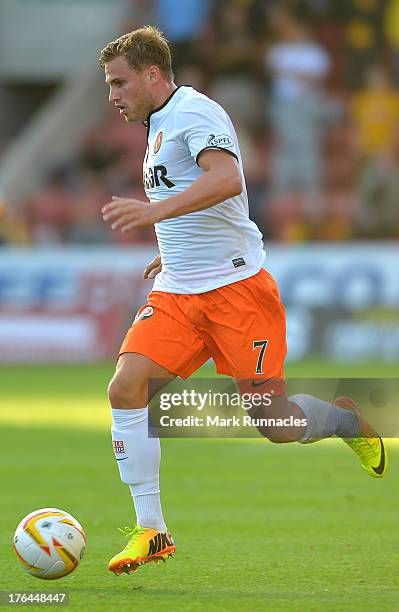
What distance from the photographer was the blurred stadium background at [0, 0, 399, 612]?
6801 millimetres

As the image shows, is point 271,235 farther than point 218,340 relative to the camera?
Yes

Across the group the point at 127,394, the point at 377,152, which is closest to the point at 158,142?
the point at 127,394

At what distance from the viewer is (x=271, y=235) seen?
2062cm

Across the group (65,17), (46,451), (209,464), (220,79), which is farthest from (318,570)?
(65,17)

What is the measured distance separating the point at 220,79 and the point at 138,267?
185 inches

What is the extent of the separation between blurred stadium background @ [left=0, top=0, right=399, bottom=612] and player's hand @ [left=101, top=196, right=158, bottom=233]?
1.56 m

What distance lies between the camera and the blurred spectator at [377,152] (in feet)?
65.5

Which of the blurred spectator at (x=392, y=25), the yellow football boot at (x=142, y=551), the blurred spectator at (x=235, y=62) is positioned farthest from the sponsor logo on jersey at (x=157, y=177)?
the blurred spectator at (x=392, y=25)

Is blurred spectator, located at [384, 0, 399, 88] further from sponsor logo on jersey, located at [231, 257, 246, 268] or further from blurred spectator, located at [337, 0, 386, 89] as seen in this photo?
sponsor logo on jersey, located at [231, 257, 246, 268]

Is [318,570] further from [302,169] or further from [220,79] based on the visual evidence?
[220,79]

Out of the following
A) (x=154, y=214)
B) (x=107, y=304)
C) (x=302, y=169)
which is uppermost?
(x=154, y=214)

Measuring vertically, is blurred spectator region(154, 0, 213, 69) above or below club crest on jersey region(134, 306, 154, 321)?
above
